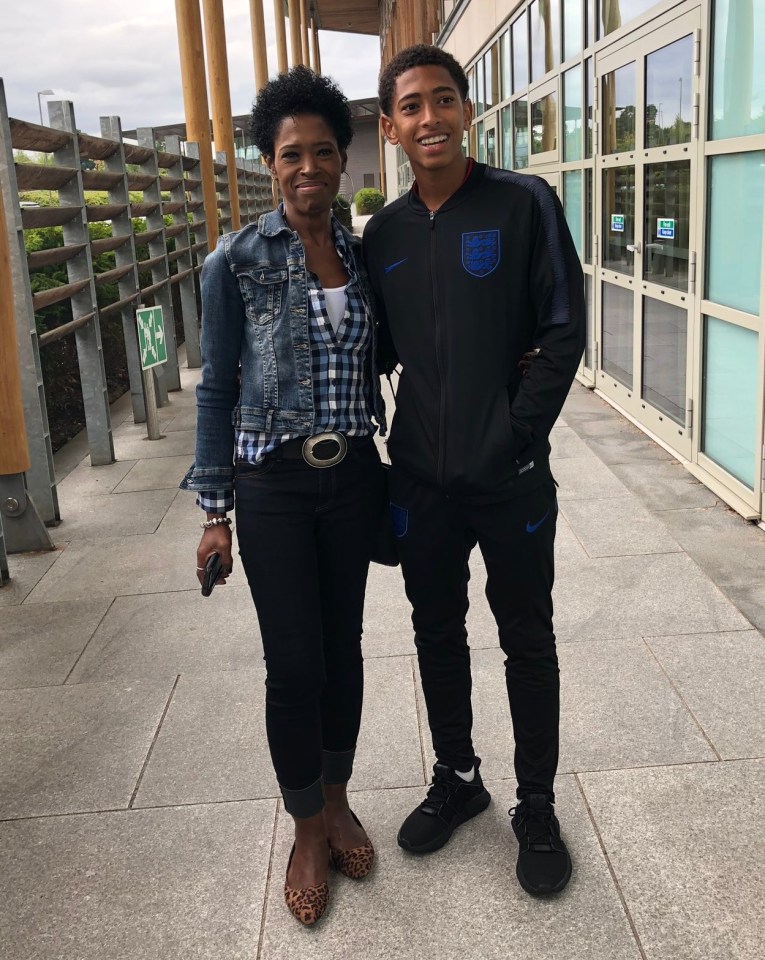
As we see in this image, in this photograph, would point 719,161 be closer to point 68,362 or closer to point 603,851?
point 603,851

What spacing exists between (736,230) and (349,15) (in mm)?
59774

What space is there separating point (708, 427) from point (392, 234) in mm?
4015

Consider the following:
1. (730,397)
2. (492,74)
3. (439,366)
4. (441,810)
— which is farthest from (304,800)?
(492,74)

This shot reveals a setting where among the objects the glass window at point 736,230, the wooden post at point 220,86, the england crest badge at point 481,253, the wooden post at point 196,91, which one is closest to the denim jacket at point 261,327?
the england crest badge at point 481,253

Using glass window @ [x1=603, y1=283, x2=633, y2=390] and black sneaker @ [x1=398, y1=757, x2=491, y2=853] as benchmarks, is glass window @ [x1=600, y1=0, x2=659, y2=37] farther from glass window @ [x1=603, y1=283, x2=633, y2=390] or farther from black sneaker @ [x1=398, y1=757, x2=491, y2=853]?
black sneaker @ [x1=398, y1=757, x2=491, y2=853]

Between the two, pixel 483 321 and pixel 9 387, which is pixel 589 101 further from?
pixel 483 321

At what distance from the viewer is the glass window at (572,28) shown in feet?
28.2

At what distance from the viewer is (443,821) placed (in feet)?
9.23

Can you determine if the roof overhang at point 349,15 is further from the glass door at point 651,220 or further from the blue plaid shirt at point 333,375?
the blue plaid shirt at point 333,375

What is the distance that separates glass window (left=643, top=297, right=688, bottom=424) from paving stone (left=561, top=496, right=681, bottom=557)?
1100 mm

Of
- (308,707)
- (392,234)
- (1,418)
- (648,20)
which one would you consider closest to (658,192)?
(648,20)

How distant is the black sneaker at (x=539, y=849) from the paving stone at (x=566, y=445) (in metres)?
4.29

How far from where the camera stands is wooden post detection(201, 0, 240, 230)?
17719 millimetres

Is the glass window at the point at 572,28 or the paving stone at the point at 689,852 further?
the glass window at the point at 572,28
